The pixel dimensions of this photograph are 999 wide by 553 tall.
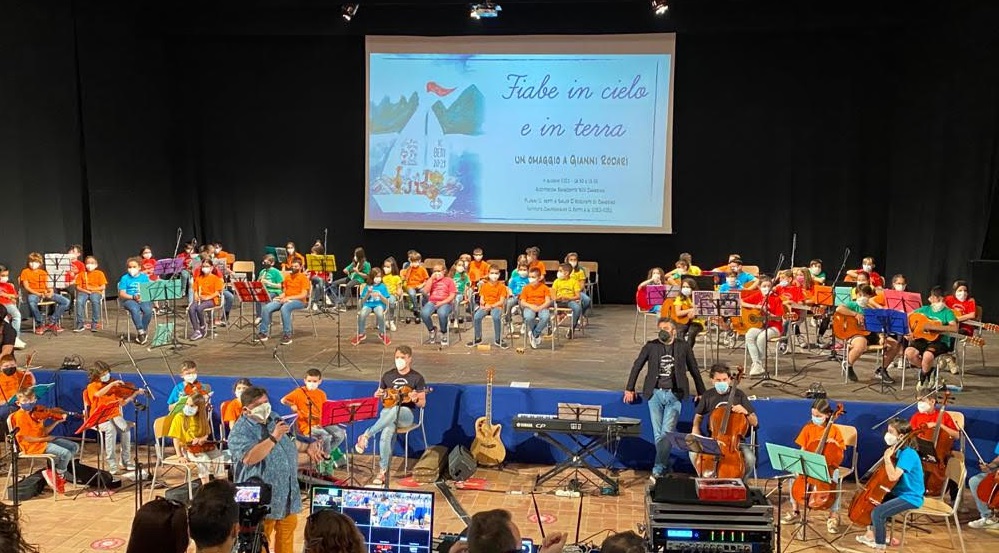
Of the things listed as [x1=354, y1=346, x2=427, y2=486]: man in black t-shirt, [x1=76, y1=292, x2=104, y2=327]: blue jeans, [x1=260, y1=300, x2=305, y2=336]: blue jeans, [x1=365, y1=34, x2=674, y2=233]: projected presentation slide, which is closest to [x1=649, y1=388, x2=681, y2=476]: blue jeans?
[x1=354, y1=346, x2=427, y2=486]: man in black t-shirt

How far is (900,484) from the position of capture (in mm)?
7047

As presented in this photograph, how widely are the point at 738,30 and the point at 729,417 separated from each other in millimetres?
10437

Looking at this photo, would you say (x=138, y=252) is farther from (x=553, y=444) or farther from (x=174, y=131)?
(x=553, y=444)

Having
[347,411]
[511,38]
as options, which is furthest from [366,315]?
[511,38]

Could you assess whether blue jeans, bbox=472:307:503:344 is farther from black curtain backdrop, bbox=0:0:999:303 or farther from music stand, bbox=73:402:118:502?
music stand, bbox=73:402:118:502

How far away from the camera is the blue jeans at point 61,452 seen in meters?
8.39

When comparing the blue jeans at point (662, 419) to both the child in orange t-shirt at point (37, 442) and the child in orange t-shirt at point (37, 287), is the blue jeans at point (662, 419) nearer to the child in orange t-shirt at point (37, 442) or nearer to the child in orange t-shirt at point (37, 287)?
the child in orange t-shirt at point (37, 442)

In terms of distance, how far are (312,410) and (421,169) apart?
1024 centimetres

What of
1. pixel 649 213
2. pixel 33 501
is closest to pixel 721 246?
pixel 649 213

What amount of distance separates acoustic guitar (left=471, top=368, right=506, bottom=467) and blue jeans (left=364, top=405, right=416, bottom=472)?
2.34 feet

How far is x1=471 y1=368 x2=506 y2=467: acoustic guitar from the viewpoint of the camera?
29.8ft

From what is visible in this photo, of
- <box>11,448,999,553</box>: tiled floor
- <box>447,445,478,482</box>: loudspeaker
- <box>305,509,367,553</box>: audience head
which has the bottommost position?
<box>11,448,999,553</box>: tiled floor

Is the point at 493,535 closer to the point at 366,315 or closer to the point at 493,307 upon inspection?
the point at 493,307

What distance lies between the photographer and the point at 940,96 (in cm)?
1484
